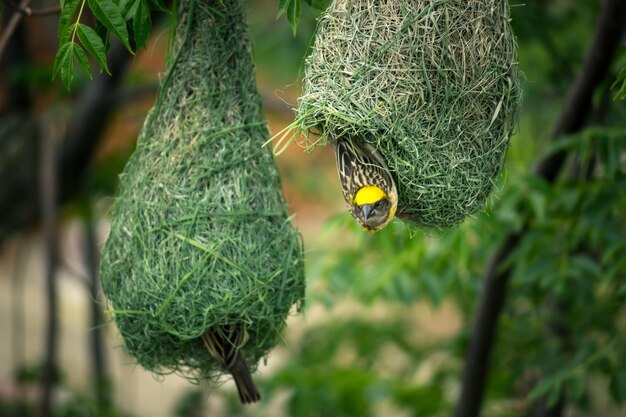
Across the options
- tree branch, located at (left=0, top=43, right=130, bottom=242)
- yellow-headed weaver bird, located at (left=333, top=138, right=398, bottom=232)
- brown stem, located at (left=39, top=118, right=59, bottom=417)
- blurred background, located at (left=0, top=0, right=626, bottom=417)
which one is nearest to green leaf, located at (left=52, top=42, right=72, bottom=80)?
blurred background, located at (left=0, top=0, right=626, bottom=417)

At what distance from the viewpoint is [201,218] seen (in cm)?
225

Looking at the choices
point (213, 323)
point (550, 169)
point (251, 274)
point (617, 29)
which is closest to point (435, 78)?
point (251, 274)

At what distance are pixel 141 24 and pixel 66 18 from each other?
0.18 metres

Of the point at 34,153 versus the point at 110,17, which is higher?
the point at 34,153

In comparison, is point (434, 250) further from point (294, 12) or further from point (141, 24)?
point (141, 24)

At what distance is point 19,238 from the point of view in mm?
5562

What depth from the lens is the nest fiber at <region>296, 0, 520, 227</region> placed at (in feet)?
6.20

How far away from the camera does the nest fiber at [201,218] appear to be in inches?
87.6

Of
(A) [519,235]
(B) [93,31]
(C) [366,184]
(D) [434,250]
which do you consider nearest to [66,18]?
(B) [93,31]

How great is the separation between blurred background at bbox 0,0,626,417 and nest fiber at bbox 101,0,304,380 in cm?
11

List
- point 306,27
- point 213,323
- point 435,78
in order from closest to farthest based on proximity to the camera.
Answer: point 435,78 → point 213,323 → point 306,27

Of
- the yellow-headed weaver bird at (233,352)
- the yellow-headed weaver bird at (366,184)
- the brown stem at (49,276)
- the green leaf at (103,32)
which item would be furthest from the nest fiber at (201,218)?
the brown stem at (49,276)

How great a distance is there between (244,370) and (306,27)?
2.99 metres

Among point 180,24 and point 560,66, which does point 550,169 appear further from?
point 180,24
